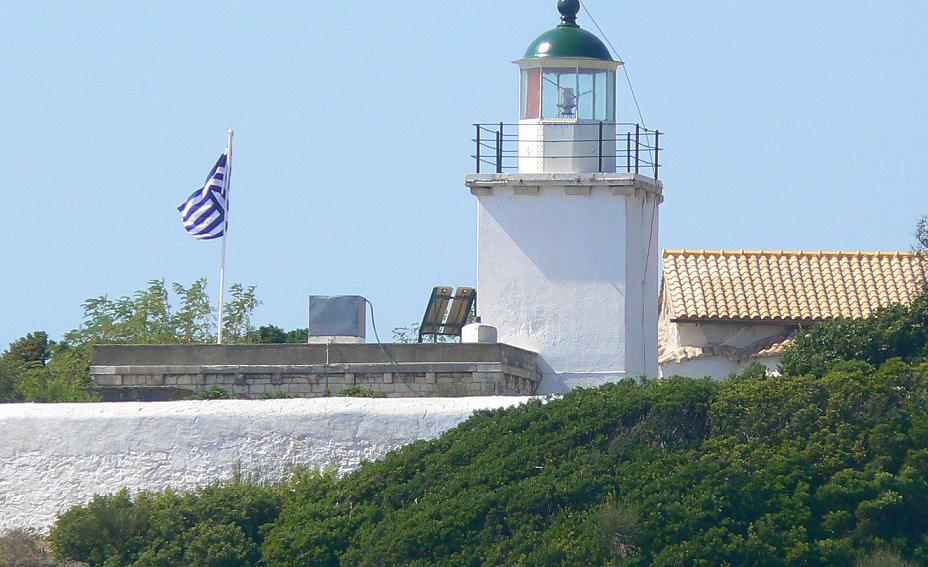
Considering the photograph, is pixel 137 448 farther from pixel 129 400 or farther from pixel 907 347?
pixel 907 347

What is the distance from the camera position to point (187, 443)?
17.7m

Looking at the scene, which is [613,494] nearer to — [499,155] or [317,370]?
[317,370]

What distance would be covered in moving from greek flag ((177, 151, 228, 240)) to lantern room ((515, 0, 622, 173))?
12.1 feet

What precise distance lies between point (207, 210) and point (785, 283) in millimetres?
9150

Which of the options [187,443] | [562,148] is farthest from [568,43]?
[187,443]

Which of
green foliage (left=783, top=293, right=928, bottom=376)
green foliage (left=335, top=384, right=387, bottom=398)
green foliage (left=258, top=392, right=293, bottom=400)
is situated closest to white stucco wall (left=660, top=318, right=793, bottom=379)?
green foliage (left=783, top=293, right=928, bottom=376)

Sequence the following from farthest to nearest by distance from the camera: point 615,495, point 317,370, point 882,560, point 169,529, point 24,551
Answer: point 317,370
point 24,551
point 169,529
point 615,495
point 882,560

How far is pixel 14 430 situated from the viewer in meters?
17.8

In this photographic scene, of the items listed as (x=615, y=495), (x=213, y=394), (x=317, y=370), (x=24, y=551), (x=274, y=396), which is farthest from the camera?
(x=317, y=370)

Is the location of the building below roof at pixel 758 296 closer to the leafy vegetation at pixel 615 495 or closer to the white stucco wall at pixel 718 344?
the white stucco wall at pixel 718 344

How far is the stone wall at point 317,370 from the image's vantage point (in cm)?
2002

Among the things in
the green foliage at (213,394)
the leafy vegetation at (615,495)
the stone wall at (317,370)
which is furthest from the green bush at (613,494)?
the stone wall at (317,370)

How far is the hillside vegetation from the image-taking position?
15.5m

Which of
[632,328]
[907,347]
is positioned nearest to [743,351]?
[632,328]
